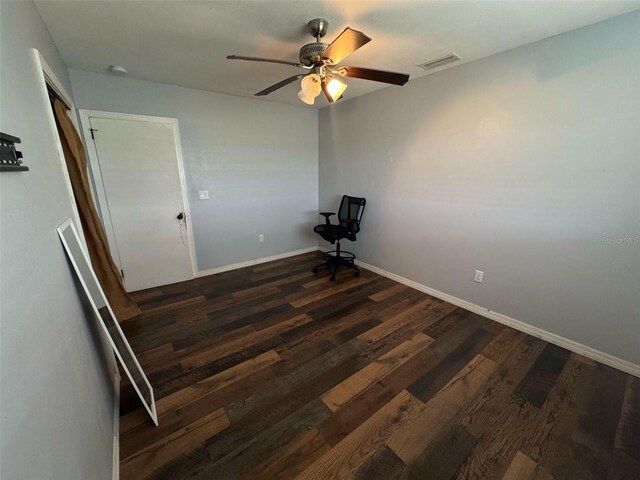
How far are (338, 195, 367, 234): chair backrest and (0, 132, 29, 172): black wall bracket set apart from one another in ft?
9.76

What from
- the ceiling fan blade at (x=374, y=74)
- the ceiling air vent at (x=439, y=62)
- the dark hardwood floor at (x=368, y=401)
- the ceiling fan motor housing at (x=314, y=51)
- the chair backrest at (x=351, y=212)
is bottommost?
the dark hardwood floor at (x=368, y=401)

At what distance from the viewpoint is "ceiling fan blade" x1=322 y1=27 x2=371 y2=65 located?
1391mm

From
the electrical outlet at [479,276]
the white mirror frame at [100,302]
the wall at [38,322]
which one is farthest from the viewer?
the electrical outlet at [479,276]

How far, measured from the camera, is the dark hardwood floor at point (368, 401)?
1.36 m

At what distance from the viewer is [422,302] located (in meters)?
2.94

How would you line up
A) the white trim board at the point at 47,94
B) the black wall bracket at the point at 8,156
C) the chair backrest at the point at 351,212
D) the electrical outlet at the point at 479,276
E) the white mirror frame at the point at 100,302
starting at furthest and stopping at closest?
the chair backrest at the point at 351,212
the electrical outlet at the point at 479,276
the white trim board at the point at 47,94
the white mirror frame at the point at 100,302
the black wall bracket at the point at 8,156

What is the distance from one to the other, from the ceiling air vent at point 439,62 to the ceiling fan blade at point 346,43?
133 cm

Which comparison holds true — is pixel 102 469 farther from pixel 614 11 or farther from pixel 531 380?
pixel 614 11

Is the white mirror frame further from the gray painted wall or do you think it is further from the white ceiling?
the gray painted wall

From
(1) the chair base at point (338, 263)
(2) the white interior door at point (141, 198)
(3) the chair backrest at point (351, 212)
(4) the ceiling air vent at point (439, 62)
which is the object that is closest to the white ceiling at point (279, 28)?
(4) the ceiling air vent at point (439, 62)

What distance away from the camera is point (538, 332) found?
7.65 ft

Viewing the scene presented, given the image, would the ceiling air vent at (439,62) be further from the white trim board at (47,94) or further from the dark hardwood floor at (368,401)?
the white trim board at (47,94)

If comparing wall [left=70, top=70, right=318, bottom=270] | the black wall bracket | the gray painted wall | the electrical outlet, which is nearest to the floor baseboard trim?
the gray painted wall

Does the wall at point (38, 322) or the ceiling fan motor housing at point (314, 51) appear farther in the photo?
the ceiling fan motor housing at point (314, 51)
